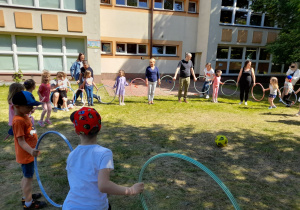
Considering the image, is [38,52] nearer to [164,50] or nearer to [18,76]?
[18,76]

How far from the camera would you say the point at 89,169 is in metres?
1.85

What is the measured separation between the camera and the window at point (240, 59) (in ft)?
65.1

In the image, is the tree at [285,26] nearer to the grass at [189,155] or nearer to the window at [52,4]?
the grass at [189,155]

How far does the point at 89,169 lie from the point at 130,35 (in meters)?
17.0

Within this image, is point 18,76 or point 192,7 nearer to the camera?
point 18,76

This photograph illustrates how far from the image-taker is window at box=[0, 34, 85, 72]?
1433 centimetres

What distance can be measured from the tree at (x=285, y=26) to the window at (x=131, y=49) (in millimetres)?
8839

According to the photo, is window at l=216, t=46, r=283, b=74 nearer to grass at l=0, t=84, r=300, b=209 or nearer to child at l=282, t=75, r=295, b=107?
child at l=282, t=75, r=295, b=107

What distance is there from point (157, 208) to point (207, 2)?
18.5m

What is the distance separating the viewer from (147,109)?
9.22m

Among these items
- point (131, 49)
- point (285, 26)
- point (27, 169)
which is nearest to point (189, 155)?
point (27, 169)

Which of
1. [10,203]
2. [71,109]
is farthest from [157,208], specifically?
[71,109]

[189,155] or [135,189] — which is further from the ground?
[135,189]

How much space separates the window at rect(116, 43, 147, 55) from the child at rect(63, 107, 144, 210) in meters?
17.0
